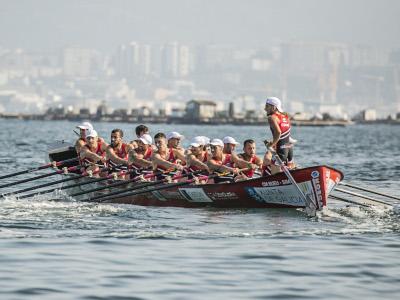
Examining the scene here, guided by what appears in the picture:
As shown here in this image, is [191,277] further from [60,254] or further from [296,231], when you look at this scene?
[296,231]

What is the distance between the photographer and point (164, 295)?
48.7 feet

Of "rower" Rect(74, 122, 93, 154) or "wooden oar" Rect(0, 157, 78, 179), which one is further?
"rower" Rect(74, 122, 93, 154)

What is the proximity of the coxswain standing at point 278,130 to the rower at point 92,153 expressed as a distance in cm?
554

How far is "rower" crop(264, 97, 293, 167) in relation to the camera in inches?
898

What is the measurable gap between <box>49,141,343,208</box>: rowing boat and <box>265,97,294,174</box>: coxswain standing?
45cm

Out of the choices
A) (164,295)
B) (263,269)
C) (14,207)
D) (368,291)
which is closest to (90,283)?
(164,295)

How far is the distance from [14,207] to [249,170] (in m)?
5.10

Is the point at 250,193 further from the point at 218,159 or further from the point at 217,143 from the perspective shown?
the point at 217,143

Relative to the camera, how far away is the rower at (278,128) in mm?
22812

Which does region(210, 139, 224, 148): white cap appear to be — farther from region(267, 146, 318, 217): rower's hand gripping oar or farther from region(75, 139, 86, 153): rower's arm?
region(75, 139, 86, 153): rower's arm

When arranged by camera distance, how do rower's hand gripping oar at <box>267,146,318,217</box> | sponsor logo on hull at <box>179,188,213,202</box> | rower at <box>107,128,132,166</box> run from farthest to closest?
rower at <box>107,128,132,166</box>, sponsor logo on hull at <box>179,188,213,202</box>, rower's hand gripping oar at <box>267,146,318,217</box>

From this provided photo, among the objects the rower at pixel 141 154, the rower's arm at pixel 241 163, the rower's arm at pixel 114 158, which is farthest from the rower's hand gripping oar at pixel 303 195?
the rower's arm at pixel 114 158

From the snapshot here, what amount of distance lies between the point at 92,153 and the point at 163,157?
219 centimetres

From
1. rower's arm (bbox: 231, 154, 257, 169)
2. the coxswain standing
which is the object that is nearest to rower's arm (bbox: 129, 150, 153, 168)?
rower's arm (bbox: 231, 154, 257, 169)
